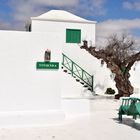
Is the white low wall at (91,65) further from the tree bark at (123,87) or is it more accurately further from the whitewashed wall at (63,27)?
the tree bark at (123,87)

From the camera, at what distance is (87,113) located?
13586 millimetres

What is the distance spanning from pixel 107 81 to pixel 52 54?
15068 millimetres

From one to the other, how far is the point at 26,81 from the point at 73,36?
51.7 ft

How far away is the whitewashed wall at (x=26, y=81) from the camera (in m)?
9.93

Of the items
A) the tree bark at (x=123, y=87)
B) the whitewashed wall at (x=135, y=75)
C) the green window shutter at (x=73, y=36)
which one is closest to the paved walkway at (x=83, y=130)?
the tree bark at (x=123, y=87)

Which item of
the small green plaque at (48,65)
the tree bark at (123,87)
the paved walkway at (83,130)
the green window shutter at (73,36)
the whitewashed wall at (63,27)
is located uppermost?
the whitewashed wall at (63,27)

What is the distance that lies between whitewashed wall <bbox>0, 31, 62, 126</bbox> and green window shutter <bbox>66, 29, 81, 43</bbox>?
1472 cm

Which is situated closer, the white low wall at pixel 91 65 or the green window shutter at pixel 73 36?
the white low wall at pixel 91 65

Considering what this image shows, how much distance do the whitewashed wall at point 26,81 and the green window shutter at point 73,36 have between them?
14720 millimetres

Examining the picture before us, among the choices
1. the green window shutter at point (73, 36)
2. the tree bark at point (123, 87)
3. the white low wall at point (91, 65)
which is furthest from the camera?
the green window shutter at point (73, 36)

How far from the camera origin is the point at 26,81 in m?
10.1

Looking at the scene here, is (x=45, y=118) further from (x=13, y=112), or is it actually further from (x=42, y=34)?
(x=42, y=34)

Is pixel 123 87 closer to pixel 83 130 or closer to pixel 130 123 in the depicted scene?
pixel 130 123

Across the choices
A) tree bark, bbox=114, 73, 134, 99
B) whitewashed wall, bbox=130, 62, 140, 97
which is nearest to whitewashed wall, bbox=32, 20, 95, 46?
whitewashed wall, bbox=130, 62, 140, 97
